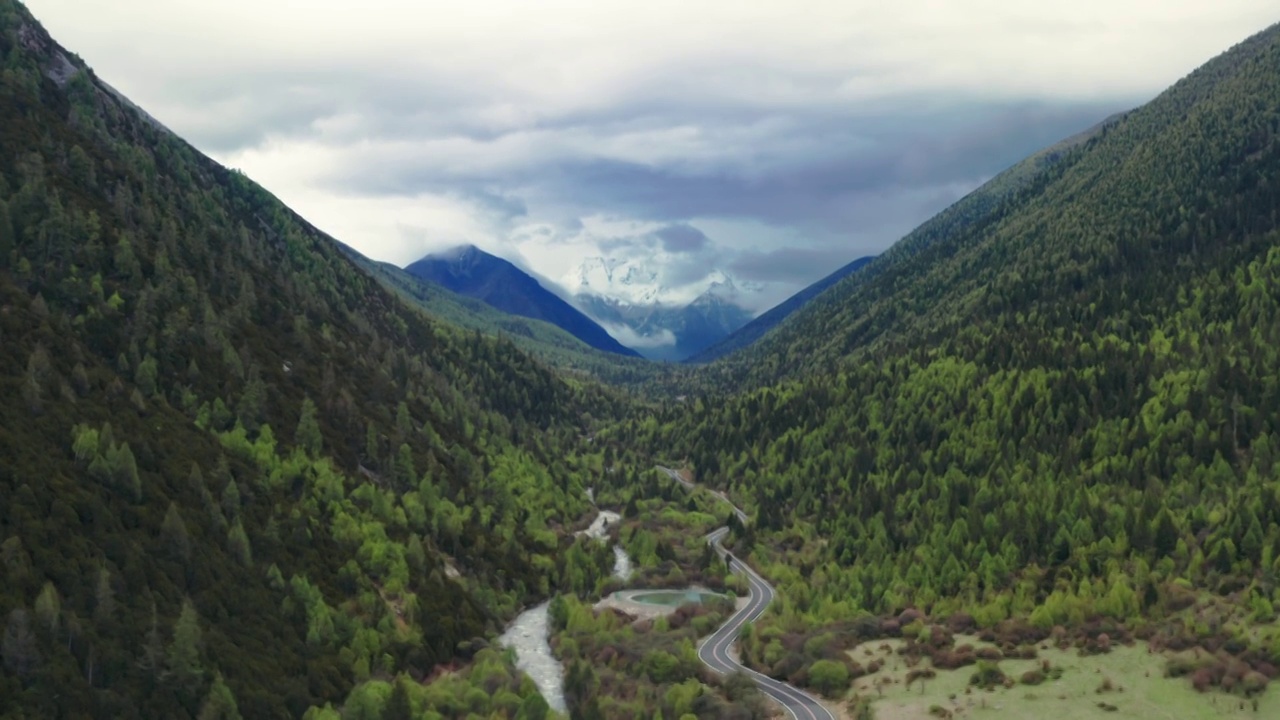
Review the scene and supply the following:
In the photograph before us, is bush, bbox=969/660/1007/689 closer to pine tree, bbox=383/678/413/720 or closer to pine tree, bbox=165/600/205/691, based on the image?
pine tree, bbox=383/678/413/720

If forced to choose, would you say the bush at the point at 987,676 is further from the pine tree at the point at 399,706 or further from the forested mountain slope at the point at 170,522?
the forested mountain slope at the point at 170,522

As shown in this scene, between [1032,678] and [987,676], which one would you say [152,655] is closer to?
[987,676]

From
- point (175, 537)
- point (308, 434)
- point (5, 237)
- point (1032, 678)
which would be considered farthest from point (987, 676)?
point (5, 237)

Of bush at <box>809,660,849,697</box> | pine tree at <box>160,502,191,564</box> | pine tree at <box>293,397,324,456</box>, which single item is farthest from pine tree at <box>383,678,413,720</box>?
pine tree at <box>293,397,324,456</box>

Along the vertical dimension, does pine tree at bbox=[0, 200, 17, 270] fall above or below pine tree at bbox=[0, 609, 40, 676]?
above

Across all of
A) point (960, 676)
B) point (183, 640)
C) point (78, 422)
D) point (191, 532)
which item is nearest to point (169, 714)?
point (183, 640)

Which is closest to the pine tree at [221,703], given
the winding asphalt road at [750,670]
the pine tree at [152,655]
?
the pine tree at [152,655]

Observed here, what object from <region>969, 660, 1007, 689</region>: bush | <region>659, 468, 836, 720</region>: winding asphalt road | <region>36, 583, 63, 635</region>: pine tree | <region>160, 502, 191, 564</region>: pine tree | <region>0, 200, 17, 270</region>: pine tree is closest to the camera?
<region>36, 583, 63, 635</region>: pine tree

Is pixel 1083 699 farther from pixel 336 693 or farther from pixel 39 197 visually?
pixel 39 197
